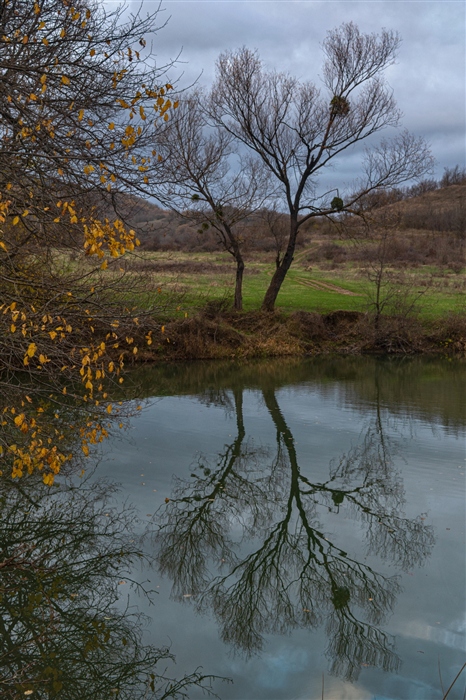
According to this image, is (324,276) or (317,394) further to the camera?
(324,276)

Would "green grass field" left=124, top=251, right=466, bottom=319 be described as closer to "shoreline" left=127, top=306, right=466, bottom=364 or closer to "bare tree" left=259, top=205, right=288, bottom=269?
"shoreline" left=127, top=306, right=466, bottom=364

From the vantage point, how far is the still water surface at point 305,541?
6430mm

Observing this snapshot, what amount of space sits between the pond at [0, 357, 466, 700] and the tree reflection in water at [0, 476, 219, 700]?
0.02 meters

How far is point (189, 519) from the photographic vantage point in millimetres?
9906

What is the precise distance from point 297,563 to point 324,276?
34.5 metres

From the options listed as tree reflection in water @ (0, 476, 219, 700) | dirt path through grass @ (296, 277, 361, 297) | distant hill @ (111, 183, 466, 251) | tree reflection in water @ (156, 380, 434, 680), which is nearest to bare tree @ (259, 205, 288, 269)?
distant hill @ (111, 183, 466, 251)

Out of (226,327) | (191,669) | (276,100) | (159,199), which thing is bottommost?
(191,669)

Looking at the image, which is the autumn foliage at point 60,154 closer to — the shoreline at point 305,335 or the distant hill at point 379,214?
the shoreline at point 305,335

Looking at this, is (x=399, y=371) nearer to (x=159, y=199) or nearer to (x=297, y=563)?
(x=297, y=563)

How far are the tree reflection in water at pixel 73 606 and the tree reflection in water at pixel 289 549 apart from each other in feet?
2.25

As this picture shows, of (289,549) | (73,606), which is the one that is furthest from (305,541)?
(73,606)

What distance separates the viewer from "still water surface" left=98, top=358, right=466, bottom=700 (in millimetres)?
6430

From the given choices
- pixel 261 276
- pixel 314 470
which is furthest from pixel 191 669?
pixel 261 276

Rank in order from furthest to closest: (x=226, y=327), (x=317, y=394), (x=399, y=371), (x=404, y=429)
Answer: (x=226, y=327) → (x=399, y=371) → (x=317, y=394) → (x=404, y=429)
